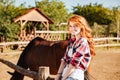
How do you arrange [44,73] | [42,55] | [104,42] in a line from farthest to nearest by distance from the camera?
[104,42] → [42,55] → [44,73]

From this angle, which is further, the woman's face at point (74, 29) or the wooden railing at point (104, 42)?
the wooden railing at point (104, 42)

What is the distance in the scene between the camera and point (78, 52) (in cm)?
368

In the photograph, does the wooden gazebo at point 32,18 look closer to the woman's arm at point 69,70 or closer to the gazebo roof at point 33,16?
the gazebo roof at point 33,16

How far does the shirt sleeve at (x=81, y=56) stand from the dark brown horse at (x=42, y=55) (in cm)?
472

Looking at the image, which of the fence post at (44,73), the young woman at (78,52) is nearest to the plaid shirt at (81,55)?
the young woman at (78,52)

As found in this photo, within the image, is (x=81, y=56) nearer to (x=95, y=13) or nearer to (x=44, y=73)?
(x=44, y=73)

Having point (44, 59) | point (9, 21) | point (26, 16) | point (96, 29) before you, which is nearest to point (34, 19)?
point (26, 16)

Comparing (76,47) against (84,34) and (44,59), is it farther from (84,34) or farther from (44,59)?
(44,59)

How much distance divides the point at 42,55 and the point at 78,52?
507 centimetres

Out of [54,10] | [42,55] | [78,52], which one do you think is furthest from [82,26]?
[54,10]

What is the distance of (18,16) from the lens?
2811 centimetres

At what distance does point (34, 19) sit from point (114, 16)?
20296 mm

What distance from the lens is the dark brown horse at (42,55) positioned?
27.7ft

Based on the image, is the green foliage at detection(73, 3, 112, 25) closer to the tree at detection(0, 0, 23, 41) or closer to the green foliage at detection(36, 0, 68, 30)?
the green foliage at detection(36, 0, 68, 30)
